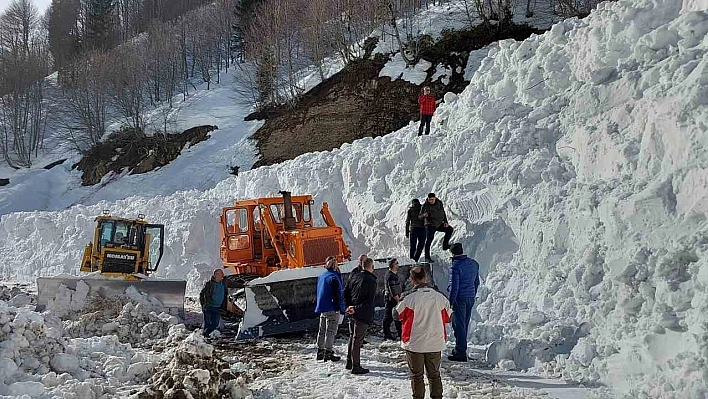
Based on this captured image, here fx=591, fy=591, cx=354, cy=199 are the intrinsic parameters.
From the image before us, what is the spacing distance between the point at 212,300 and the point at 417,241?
3.96 meters

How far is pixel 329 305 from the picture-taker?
25.9 feet

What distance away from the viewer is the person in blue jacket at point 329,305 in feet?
25.8

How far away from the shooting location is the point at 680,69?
8547 millimetres

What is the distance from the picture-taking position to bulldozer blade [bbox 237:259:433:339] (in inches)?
373

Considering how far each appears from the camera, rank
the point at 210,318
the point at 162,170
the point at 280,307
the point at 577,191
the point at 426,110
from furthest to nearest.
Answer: the point at 162,170
the point at 426,110
the point at 210,318
the point at 280,307
the point at 577,191

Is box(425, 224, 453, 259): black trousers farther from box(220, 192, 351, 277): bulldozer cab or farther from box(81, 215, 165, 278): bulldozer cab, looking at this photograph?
box(81, 215, 165, 278): bulldozer cab

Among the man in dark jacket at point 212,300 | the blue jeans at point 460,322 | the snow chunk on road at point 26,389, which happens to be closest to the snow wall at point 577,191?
the blue jeans at point 460,322

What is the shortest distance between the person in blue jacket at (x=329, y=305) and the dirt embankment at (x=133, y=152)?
25.2 meters

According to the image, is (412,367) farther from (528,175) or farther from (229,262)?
(229,262)

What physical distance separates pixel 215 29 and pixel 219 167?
80.7 ft

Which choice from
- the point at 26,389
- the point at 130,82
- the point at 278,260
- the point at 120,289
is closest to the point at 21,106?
the point at 130,82

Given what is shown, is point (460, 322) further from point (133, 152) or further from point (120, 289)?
point (133, 152)

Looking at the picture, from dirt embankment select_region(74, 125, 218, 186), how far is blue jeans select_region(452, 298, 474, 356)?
26004 millimetres

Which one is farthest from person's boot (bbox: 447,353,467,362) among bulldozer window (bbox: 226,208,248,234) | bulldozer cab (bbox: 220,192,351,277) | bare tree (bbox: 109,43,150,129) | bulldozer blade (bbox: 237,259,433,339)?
bare tree (bbox: 109,43,150,129)
